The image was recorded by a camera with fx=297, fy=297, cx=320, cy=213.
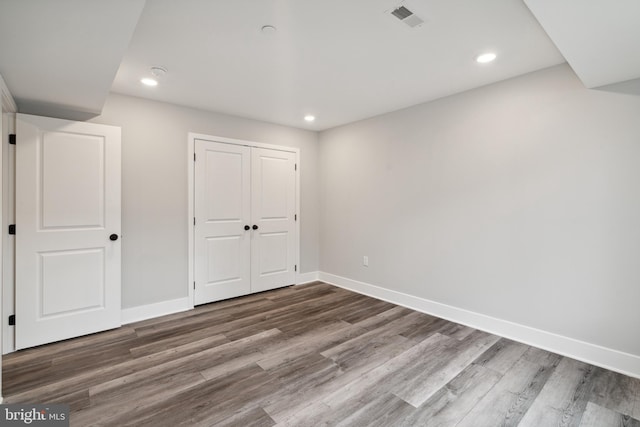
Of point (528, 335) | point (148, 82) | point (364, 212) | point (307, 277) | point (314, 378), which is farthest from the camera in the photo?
point (307, 277)

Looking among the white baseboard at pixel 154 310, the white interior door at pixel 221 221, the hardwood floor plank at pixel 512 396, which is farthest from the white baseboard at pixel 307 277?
the hardwood floor plank at pixel 512 396

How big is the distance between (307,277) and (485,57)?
3.79m

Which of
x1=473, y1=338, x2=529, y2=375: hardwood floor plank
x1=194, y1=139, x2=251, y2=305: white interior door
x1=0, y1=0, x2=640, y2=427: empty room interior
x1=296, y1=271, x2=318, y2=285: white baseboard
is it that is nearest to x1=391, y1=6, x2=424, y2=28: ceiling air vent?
x1=0, y1=0, x2=640, y2=427: empty room interior

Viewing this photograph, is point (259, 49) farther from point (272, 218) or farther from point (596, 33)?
point (272, 218)

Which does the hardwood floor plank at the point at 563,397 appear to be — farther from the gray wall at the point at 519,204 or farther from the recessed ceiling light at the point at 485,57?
the recessed ceiling light at the point at 485,57

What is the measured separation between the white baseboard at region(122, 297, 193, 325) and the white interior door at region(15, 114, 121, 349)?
0.16m

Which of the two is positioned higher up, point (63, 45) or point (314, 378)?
point (63, 45)

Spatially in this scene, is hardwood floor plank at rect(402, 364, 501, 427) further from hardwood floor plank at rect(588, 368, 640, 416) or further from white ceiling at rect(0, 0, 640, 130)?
white ceiling at rect(0, 0, 640, 130)

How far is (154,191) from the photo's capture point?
3.47m

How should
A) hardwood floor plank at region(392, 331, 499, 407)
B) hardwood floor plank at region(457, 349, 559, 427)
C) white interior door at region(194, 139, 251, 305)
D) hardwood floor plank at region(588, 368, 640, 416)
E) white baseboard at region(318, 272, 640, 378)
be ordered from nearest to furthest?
hardwood floor plank at region(457, 349, 559, 427) < hardwood floor plank at region(588, 368, 640, 416) < hardwood floor plank at region(392, 331, 499, 407) < white baseboard at region(318, 272, 640, 378) < white interior door at region(194, 139, 251, 305)

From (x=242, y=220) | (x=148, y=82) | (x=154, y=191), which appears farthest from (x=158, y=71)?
(x=242, y=220)

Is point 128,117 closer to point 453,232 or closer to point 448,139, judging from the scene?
point 448,139

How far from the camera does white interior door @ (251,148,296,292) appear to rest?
4.33 meters

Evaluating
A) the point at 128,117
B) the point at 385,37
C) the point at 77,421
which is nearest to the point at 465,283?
the point at 385,37
